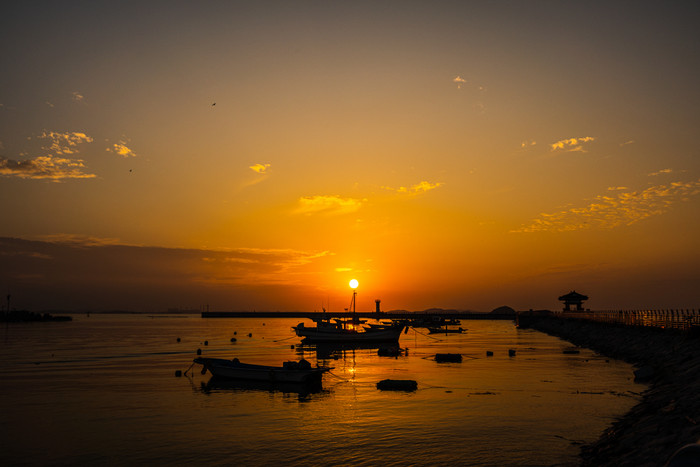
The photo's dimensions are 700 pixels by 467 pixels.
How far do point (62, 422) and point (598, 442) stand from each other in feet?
91.4

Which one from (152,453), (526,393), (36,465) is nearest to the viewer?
(36,465)

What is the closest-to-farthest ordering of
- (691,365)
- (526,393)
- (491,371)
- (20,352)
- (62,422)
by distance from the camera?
(62,422), (691,365), (526,393), (491,371), (20,352)

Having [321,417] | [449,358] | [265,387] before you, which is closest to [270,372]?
[265,387]

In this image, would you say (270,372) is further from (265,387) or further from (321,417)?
(321,417)

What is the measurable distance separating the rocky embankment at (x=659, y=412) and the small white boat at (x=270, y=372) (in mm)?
23015

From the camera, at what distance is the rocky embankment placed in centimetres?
1841

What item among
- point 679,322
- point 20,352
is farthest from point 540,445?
point 20,352

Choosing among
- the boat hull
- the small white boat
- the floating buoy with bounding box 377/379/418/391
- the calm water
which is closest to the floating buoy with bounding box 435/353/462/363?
the calm water

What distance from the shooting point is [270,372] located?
4300cm

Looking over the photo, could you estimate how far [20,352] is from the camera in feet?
248

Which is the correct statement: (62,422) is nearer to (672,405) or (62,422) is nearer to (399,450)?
(399,450)

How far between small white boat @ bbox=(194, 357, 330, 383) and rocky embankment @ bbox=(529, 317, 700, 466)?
75.5 feet

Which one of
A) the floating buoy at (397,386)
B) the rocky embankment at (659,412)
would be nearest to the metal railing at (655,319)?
the rocky embankment at (659,412)

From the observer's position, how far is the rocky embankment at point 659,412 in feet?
60.4
